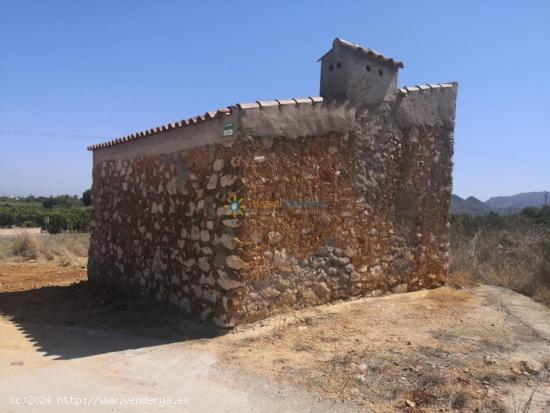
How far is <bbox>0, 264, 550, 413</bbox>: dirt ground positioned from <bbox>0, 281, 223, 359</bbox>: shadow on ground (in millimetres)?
24

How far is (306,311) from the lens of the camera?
672 centimetres

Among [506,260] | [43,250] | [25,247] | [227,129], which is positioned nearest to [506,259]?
[506,260]

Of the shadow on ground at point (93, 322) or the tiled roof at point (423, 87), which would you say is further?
the tiled roof at point (423, 87)

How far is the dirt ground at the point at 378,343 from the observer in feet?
14.2

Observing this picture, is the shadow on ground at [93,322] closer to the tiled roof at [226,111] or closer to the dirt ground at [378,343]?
the dirt ground at [378,343]

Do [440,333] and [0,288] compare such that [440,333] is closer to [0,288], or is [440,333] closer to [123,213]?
[123,213]

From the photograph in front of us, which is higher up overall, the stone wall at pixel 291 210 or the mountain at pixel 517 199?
the mountain at pixel 517 199

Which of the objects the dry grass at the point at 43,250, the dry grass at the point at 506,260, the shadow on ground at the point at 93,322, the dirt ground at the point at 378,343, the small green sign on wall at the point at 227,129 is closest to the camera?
the dirt ground at the point at 378,343

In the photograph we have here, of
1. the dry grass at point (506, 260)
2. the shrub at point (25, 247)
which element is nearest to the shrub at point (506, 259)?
the dry grass at point (506, 260)

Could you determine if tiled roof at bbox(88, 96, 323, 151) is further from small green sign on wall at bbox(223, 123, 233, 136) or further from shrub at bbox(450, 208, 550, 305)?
shrub at bbox(450, 208, 550, 305)

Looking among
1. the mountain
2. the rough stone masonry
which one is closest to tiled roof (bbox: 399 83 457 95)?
the rough stone masonry

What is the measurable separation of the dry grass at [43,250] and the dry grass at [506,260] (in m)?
10.9

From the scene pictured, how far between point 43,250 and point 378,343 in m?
13.4

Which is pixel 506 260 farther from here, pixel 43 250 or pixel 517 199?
pixel 517 199
